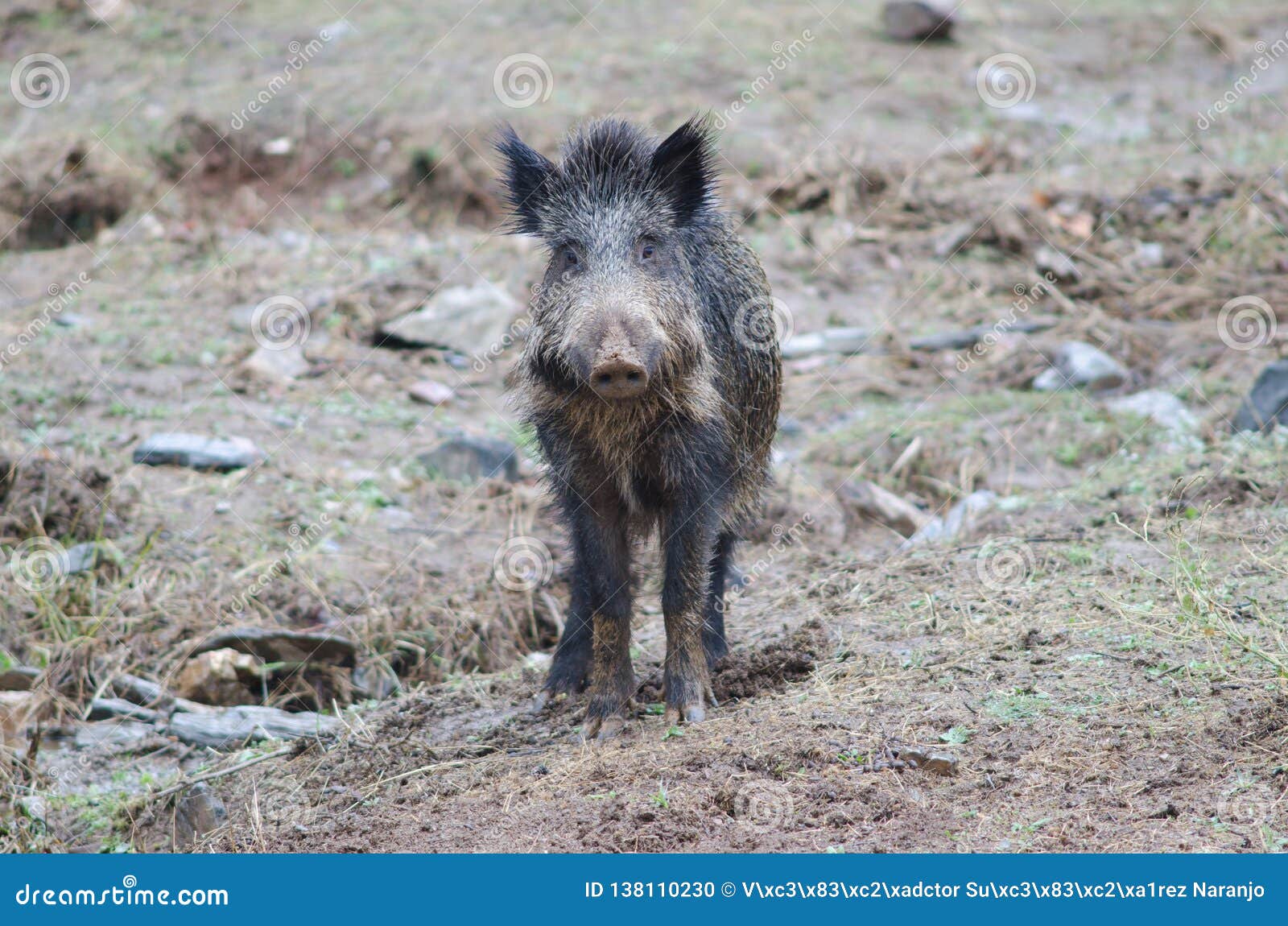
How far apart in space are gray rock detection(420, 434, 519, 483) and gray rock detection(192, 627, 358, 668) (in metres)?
1.78

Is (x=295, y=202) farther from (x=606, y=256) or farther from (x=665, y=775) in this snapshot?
(x=665, y=775)

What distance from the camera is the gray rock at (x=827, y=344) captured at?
30.9 feet

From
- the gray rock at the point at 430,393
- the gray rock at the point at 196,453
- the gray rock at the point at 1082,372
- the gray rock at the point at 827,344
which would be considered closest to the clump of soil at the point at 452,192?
the gray rock at the point at 430,393

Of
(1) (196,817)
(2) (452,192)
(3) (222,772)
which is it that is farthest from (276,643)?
(2) (452,192)

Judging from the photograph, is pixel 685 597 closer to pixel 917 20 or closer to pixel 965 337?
pixel 965 337

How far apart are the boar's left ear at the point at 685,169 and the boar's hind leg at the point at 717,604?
141cm

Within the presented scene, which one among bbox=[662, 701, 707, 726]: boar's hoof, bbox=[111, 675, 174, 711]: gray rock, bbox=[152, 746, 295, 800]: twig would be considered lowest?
bbox=[152, 746, 295, 800]: twig

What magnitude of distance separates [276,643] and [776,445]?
351cm

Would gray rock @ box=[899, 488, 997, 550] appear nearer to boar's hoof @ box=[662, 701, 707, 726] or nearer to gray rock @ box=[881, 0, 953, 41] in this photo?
boar's hoof @ box=[662, 701, 707, 726]

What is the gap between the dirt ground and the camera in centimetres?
436

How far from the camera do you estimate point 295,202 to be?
438 inches

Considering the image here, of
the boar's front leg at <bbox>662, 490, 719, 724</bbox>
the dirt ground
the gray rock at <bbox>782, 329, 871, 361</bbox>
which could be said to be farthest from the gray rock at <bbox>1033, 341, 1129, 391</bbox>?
the boar's front leg at <bbox>662, 490, 719, 724</bbox>

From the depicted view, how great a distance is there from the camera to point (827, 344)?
31.0 feet

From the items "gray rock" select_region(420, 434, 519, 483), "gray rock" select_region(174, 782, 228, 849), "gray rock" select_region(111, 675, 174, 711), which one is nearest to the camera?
"gray rock" select_region(174, 782, 228, 849)
